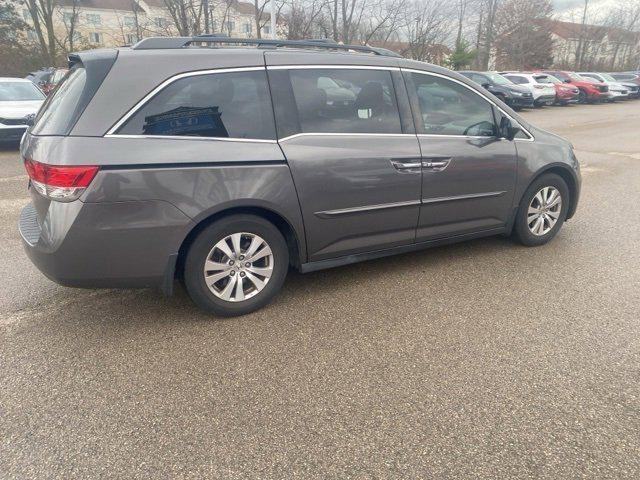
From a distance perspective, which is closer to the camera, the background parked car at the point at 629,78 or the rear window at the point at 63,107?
the rear window at the point at 63,107

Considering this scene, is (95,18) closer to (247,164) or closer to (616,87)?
(616,87)

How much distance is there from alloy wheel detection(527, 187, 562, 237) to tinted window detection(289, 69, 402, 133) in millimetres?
1732

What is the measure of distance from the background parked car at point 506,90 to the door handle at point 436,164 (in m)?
17.8

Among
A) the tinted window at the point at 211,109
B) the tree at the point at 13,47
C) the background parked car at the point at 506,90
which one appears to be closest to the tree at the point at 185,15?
the tree at the point at 13,47

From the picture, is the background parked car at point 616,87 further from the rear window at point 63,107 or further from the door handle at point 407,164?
the rear window at point 63,107

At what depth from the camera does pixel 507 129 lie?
3961 mm

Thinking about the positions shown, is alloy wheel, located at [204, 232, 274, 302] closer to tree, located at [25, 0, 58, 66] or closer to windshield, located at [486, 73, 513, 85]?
windshield, located at [486, 73, 513, 85]

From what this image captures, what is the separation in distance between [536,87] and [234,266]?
22.0 m

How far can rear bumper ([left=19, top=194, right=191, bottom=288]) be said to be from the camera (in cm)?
260

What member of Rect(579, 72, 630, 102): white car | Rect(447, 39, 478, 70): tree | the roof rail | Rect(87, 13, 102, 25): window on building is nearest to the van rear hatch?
the roof rail

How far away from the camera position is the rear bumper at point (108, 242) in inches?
102

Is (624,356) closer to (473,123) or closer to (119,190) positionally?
(473,123)

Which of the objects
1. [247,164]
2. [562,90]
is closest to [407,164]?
[247,164]

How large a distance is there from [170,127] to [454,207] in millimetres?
2325
